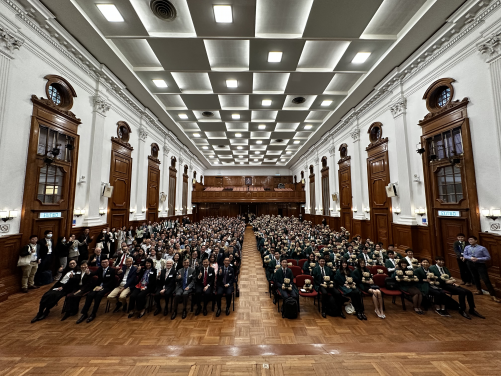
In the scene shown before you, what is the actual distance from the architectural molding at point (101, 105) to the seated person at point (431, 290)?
10.7 m

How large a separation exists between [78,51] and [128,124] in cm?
395

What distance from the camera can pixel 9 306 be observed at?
15.9 ft

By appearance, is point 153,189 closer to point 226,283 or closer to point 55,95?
point 55,95

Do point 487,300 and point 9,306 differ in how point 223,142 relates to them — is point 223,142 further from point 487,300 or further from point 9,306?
point 487,300

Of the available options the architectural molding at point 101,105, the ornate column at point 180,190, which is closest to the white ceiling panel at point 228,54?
the architectural molding at point 101,105

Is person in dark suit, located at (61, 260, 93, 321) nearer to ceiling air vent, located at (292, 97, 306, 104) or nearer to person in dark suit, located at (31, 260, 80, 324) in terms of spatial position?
person in dark suit, located at (31, 260, 80, 324)

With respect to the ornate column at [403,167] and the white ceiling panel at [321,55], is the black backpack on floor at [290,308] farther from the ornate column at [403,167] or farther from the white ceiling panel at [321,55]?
the white ceiling panel at [321,55]

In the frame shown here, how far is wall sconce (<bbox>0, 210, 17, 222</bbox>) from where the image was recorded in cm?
524

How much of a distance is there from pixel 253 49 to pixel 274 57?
87cm

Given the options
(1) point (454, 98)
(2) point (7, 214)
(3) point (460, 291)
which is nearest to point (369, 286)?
(3) point (460, 291)

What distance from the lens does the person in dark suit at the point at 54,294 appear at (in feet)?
14.3

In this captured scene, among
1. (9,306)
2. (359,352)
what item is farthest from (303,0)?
(9,306)

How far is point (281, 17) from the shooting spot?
21.5 feet

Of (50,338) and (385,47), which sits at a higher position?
(385,47)
